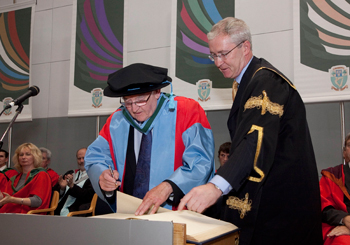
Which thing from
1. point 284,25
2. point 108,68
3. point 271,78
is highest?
point 284,25

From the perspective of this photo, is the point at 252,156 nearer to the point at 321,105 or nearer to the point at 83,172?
the point at 321,105

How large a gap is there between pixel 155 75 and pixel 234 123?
1.74 feet

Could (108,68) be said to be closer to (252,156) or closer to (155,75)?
(155,75)

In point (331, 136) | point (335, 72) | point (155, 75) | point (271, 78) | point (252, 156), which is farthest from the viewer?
point (331, 136)

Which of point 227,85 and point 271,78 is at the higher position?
point 227,85

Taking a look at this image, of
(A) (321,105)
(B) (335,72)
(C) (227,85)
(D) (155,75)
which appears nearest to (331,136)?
(A) (321,105)

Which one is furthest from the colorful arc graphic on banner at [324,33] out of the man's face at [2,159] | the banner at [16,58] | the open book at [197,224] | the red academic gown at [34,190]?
the man's face at [2,159]

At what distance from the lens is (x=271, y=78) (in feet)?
4.35

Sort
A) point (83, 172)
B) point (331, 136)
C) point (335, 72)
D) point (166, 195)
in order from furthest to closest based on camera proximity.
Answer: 1. point (83, 172)
2. point (331, 136)
3. point (335, 72)
4. point (166, 195)

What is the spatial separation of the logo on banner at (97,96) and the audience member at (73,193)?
0.94 metres

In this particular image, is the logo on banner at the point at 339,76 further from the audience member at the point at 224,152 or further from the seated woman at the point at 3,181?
the seated woman at the point at 3,181

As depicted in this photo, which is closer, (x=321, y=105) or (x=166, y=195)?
(x=166, y=195)

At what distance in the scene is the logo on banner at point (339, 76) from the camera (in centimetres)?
347

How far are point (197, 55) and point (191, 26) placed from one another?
0.38m
